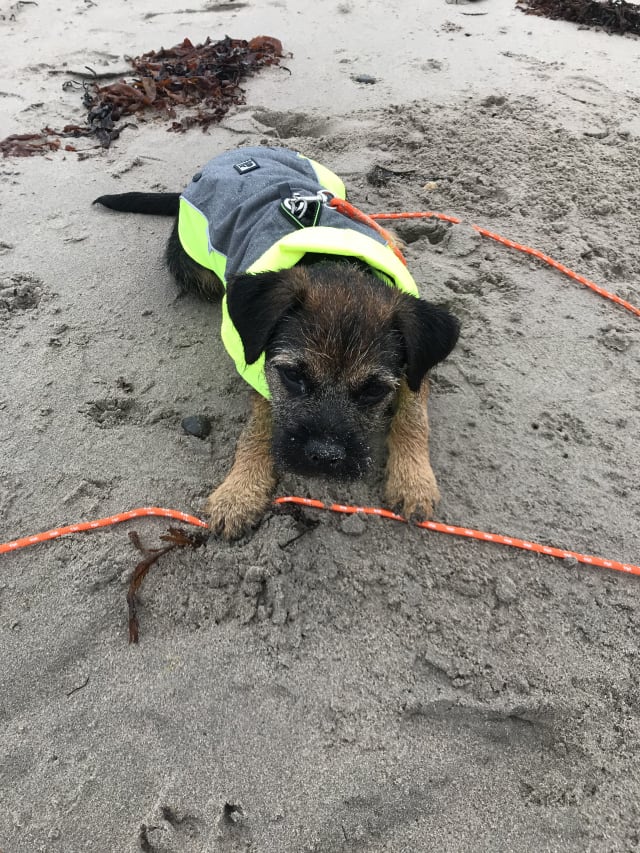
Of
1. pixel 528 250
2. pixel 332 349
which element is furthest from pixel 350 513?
pixel 528 250

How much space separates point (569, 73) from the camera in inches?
246

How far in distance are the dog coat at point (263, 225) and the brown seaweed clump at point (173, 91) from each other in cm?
248

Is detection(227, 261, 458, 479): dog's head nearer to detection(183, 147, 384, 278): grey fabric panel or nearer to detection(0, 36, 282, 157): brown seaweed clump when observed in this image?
detection(183, 147, 384, 278): grey fabric panel

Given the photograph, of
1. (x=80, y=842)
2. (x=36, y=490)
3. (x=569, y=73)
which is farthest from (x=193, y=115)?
(x=80, y=842)

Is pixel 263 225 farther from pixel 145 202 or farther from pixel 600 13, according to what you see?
pixel 600 13

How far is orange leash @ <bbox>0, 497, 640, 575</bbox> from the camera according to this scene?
2.44 m

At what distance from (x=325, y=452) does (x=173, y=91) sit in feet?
19.4

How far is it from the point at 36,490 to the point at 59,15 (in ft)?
28.8

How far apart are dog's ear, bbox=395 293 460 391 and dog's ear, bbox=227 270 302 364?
1.83 feet

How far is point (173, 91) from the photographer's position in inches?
241

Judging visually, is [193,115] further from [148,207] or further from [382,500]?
[382,500]

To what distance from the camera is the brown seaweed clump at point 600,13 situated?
721 cm

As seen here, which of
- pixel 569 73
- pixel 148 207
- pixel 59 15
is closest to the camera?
pixel 148 207

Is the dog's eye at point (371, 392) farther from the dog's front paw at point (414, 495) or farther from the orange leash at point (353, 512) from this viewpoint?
the orange leash at point (353, 512)
